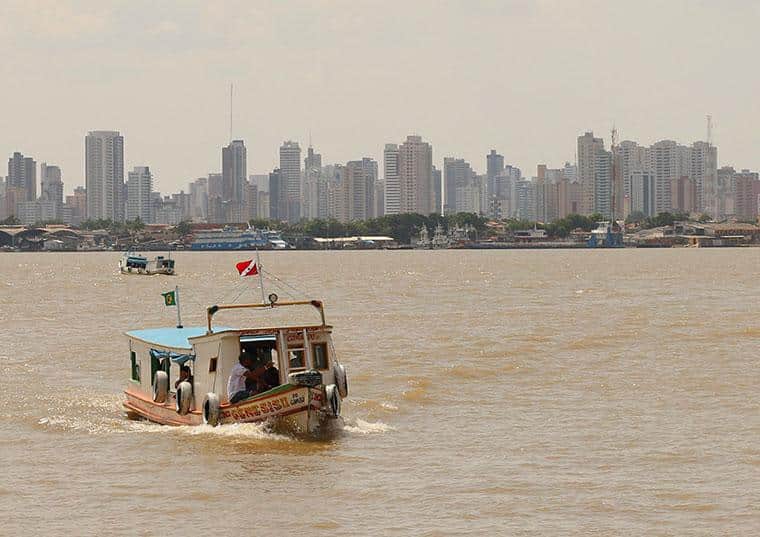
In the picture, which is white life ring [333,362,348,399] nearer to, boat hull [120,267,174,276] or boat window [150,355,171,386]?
boat window [150,355,171,386]

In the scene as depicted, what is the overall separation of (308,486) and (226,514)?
6.23ft

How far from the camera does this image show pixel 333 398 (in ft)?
77.9

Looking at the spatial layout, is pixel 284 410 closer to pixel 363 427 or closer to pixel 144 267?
pixel 363 427

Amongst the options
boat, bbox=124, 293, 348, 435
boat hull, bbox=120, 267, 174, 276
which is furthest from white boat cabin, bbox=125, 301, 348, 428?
boat hull, bbox=120, 267, 174, 276

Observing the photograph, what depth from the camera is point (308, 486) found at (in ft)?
67.9

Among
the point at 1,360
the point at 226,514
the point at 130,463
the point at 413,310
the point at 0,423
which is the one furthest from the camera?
the point at 413,310

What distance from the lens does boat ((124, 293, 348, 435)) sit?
927 inches

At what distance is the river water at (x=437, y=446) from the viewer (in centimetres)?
1875

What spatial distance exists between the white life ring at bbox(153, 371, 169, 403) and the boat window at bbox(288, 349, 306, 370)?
2.88 m

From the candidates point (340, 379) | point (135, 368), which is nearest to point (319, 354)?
point (340, 379)

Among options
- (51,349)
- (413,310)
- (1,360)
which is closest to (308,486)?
(1,360)

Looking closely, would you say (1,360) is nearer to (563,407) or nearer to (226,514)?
(563,407)

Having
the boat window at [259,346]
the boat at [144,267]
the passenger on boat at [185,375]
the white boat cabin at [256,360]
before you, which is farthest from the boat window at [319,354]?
the boat at [144,267]

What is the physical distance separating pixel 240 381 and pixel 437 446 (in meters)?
3.45
